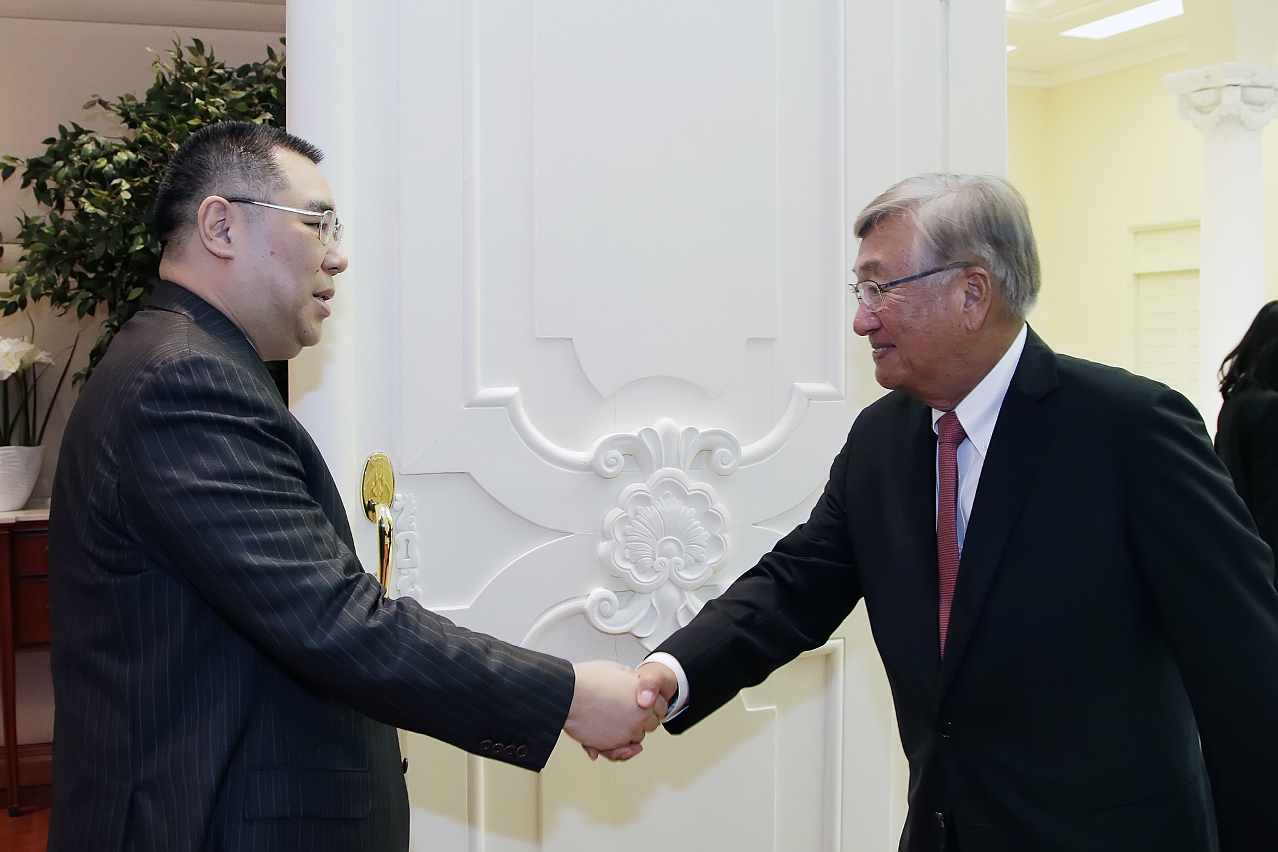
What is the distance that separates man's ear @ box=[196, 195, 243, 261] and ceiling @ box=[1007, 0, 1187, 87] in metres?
7.57

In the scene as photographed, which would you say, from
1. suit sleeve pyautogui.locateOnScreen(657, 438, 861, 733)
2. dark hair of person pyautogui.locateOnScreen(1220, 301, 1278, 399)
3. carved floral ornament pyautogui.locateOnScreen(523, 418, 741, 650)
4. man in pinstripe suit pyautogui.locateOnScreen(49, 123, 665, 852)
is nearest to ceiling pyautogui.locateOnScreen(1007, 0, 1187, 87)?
dark hair of person pyautogui.locateOnScreen(1220, 301, 1278, 399)

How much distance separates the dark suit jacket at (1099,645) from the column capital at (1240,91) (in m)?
5.90

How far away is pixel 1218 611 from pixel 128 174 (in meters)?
2.95

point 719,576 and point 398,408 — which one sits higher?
point 398,408

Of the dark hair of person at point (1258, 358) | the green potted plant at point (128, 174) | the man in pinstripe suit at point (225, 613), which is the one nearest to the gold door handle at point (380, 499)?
the man in pinstripe suit at point (225, 613)

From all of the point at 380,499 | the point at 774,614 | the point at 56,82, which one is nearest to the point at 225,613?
the point at 380,499

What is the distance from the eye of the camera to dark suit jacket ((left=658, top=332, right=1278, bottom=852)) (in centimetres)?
134

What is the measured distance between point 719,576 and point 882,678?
0.45m

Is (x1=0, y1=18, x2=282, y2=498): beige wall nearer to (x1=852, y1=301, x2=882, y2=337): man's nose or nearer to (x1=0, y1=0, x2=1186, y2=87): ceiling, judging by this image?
(x1=0, y1=0, x2=1186, y2=87): ceiling

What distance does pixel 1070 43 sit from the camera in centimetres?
880

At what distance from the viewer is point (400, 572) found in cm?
193

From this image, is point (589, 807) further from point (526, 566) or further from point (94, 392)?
point (94, 392)

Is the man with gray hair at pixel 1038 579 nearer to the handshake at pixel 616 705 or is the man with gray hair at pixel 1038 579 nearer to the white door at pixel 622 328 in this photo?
the handshake at pixel 616 705

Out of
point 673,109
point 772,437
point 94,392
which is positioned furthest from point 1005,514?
point 94,392
